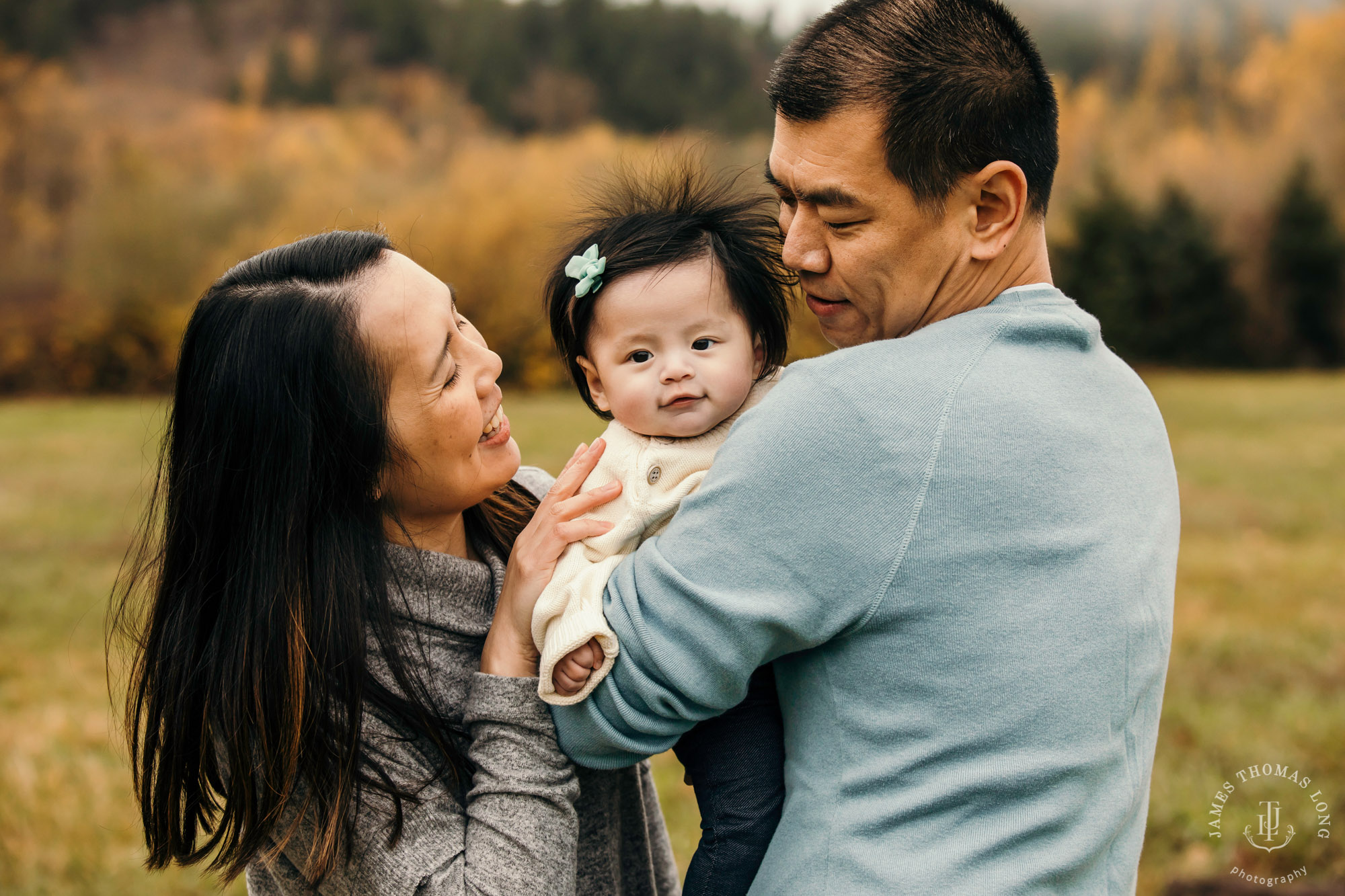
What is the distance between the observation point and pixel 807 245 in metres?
1.75

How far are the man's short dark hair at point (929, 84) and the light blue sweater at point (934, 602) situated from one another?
1.05 feet

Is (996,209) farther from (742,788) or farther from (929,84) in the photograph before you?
(742,788)

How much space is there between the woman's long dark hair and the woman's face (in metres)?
0.03

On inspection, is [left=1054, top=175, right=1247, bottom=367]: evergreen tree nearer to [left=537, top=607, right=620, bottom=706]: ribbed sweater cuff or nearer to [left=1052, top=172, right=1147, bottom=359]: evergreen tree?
[left=1052, top=172, right=1147, bottom=359]: evergreen tree

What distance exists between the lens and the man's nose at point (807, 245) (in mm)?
1733

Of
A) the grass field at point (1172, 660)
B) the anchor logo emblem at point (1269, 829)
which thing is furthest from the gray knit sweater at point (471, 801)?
the anchor logo emblem at point (1269, 829)

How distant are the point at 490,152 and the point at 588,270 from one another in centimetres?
2753

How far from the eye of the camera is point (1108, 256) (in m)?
30.0

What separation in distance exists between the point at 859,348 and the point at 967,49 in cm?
57

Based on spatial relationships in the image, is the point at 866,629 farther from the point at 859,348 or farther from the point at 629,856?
the point at 629,856

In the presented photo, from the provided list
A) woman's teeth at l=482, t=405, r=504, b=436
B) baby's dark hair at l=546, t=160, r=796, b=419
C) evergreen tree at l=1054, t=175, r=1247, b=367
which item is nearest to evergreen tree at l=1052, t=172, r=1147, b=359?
evergreen tree at l=1054, t=175, r=1247, b=367

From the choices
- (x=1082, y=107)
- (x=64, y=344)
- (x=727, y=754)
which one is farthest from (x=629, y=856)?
(x=1082, y=107)

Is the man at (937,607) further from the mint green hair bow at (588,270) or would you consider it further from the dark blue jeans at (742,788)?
the mint green hair bow at (588,270)

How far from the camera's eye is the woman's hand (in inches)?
66.3
